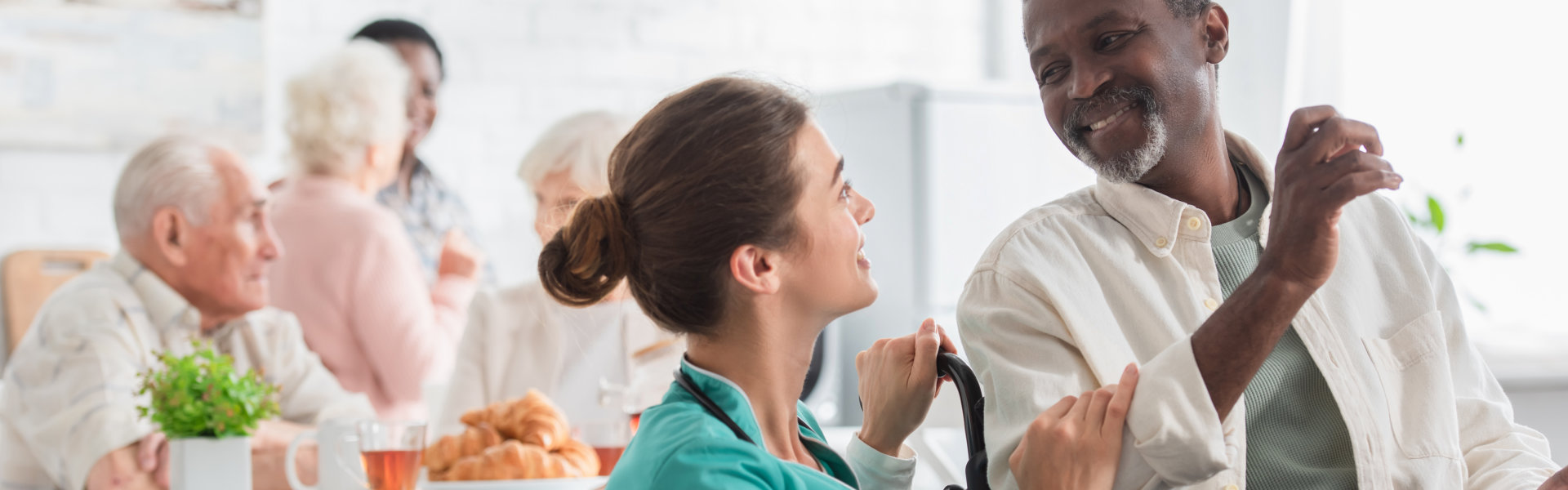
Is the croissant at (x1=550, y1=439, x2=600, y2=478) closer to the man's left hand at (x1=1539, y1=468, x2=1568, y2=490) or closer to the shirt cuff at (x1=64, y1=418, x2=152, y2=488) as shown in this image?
the shirt cuff at (x1=64, y1=418, x2=152, y2=488)

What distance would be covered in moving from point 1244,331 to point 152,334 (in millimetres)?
1621

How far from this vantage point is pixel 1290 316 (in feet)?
3.24

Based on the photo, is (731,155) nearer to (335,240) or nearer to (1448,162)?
(335,240)

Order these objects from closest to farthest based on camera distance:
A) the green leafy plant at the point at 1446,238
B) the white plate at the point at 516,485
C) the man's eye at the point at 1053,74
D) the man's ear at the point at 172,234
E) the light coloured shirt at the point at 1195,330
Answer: the light coloured shirt at the point at 1195,330 → the man's eye at the point at 1053,74 → the white plate at the point at 516,485 → the man's ear at the point at 172,234 → the green leafy plant at the point at 1446,238

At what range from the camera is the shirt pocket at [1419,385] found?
1.18 meters

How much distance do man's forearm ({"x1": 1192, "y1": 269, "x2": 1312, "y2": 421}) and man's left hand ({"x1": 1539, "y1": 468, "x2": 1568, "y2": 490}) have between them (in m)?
0.30

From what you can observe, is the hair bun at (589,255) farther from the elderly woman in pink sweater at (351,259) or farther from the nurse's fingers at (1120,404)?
the elderly woman in pink sweater at (351,259)

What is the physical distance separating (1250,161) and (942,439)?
0.61 meters

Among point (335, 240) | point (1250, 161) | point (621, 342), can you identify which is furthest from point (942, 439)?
point (335, 240)

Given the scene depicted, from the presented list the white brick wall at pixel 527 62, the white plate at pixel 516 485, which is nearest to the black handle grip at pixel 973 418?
the white plate at pixel 516 485

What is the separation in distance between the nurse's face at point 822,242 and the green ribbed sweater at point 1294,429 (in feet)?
1.20

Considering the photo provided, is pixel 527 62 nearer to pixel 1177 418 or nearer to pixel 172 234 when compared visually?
pixel 172 234

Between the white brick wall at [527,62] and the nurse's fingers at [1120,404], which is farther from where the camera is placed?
the white brick wall at [527,62]

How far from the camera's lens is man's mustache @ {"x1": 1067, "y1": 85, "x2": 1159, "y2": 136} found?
1204mm
